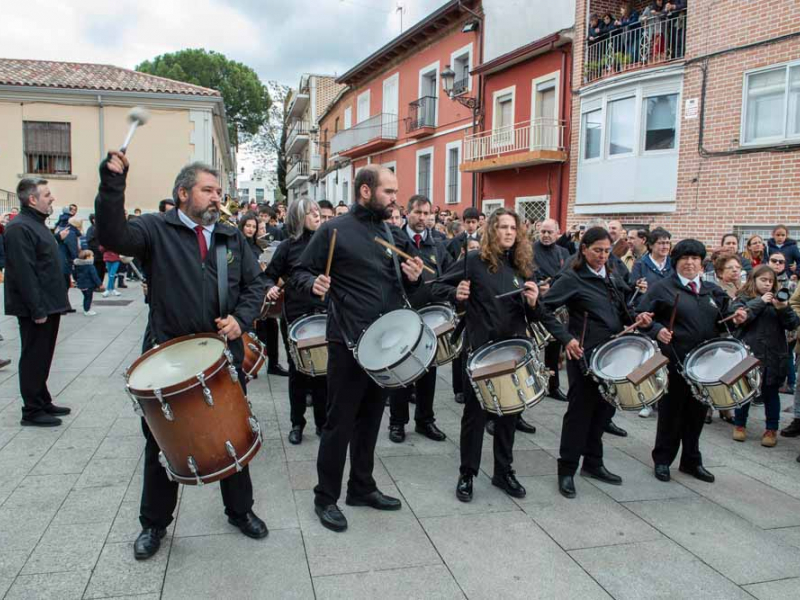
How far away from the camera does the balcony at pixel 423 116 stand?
2356 cm

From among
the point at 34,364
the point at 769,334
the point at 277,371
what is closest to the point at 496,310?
the point at 769,334

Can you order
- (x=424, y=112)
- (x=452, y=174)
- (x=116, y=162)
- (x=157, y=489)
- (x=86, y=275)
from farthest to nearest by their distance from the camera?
1. (x=424, y=112)
2. (x=452, y=174)
3. (x=86, y=275)
4. (x=157, y=489)
5. (x=116, y=162)

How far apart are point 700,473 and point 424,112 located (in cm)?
2056

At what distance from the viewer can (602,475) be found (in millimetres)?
4891

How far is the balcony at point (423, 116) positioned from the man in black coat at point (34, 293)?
18847 mm

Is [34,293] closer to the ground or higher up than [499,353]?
higher up

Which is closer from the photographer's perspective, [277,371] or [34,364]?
[34,364]

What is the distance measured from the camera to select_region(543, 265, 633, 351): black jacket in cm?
481

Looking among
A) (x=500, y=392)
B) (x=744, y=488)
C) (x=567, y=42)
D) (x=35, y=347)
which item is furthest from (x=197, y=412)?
(x=567, y=42)

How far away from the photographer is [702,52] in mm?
12992

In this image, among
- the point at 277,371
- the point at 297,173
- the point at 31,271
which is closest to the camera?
the point at 31,271

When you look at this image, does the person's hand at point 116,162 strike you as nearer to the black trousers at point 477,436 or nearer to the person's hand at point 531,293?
the black trousers at point 477,436

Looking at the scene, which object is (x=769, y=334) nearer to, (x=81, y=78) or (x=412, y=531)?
(x=412, y=531)

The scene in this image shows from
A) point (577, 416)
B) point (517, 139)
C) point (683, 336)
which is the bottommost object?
point (577, 416)
